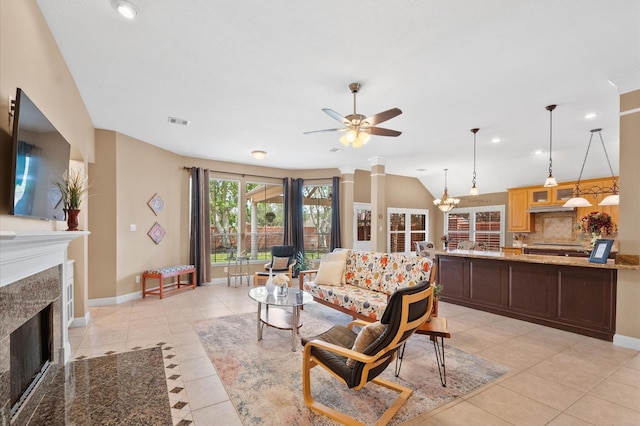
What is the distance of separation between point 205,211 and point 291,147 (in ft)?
8.03

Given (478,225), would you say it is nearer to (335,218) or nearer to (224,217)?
(335,218)

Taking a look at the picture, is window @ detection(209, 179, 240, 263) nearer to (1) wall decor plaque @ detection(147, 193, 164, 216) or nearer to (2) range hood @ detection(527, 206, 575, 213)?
(1) wall decor plaque @ detection(147, 193, 164, 216)

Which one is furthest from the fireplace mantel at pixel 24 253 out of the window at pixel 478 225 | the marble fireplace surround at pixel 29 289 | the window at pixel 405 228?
the window at pixel 478 225

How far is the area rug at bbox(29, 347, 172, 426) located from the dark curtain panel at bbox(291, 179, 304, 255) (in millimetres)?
4769

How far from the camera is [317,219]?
8.07 m

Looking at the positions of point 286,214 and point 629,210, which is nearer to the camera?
point 629,210

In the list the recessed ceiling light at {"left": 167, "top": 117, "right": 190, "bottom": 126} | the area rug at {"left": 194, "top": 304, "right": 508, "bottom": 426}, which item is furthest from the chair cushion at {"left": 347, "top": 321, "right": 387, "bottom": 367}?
the recessed ceiling light at {"left": 167, "top": 117, "right": 190, "bottom": 126}

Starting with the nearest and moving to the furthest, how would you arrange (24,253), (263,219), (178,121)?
(24,253)
(178,121)
(263,219)

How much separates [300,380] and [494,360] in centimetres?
197

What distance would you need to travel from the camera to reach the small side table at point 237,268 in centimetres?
681

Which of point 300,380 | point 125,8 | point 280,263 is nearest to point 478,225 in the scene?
point 280,263

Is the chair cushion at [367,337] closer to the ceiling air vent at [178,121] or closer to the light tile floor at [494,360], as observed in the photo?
the light tile floor at [494,360]

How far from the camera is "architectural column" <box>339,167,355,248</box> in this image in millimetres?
7773

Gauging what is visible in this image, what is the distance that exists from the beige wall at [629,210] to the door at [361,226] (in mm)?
5188
